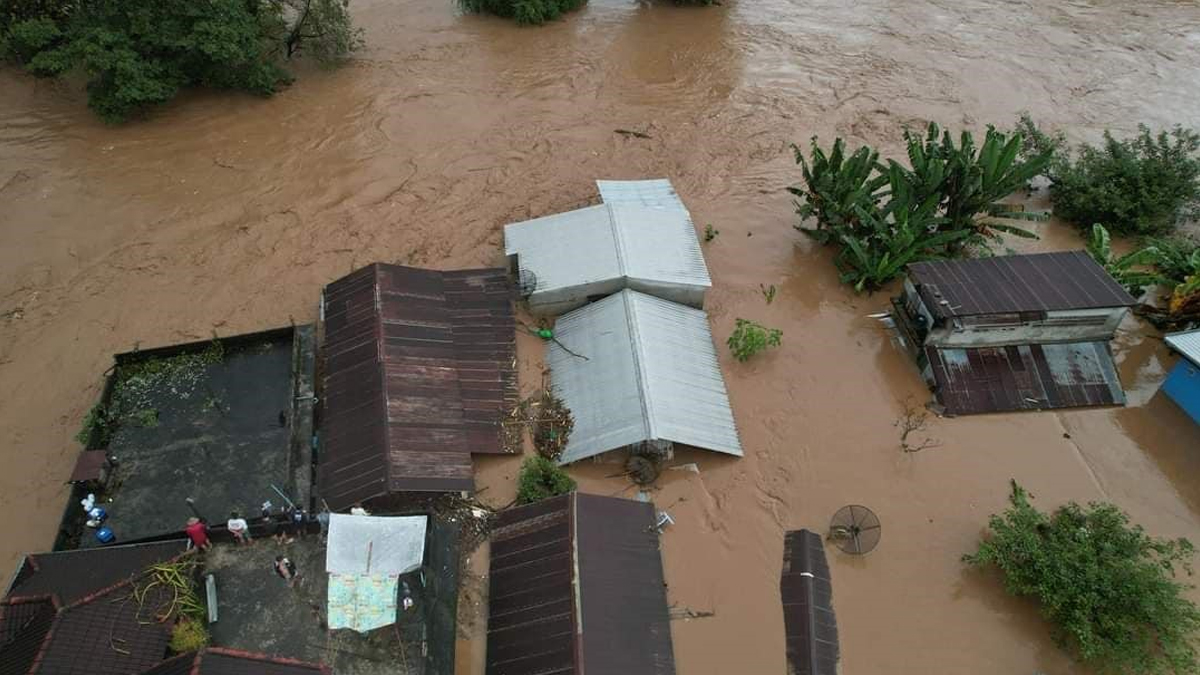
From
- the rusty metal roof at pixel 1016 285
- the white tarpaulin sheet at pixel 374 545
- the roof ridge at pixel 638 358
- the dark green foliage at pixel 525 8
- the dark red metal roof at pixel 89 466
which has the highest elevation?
the dark green foliage at pixel 525 8

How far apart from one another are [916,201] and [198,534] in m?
16.6

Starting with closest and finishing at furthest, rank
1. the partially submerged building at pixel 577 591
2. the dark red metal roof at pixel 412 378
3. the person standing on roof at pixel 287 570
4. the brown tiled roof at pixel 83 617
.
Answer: the brown tiled roof at pixel 83 617
the person standing on roof at pixel 287 570
the partially submerged building at pixel 577 591
the dark red metal roof at pixel 412 378

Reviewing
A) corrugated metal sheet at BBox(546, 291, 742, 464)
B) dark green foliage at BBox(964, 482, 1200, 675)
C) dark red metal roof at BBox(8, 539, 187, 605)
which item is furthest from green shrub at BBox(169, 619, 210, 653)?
dark green foliage at BBox(964, 482, 1200, 675)

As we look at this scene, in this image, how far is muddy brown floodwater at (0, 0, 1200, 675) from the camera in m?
13.1

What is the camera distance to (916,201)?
→ 57.2 ft

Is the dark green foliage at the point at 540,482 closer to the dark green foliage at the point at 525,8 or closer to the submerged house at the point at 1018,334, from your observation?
the submerged house at the point at 1018,334

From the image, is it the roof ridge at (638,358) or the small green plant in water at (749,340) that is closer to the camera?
the roof ridge at (638,358)

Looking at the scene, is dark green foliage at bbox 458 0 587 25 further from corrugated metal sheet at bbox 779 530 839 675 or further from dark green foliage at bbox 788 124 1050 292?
corrugated metal sheet at bbox 779 530 839 675

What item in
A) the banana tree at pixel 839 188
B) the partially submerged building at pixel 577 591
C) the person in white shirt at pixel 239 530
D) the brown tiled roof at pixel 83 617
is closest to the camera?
A: the brown tiled roof at pixel 83 617

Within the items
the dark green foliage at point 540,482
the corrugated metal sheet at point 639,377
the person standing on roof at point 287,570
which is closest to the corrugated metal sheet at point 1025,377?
the corrugated metal sheet at point 639,377

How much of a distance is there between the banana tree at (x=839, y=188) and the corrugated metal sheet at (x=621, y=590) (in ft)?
31.5

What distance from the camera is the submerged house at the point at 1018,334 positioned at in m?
14.8

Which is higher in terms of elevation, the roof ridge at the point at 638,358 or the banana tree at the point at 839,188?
the banana tree at the point at 839,188

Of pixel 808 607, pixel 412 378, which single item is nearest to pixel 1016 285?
pixel 808 607
